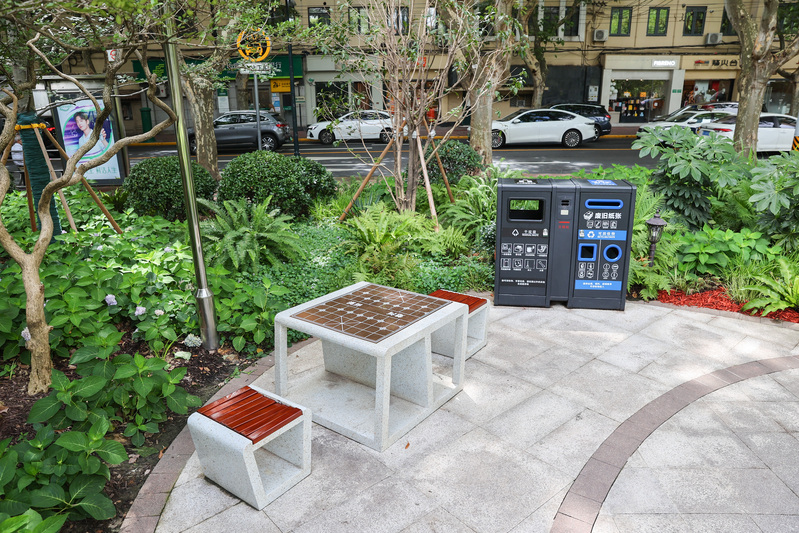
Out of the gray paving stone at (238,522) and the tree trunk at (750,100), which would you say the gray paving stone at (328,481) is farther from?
the tree trunk at (750,100)

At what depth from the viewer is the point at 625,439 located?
408cm

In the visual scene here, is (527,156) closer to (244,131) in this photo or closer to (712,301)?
(244,131)

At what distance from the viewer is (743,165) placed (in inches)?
338

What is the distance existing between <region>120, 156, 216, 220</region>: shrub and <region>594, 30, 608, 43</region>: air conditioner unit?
28620 millimetres

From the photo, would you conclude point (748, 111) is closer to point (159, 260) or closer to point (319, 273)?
point (319, 273)

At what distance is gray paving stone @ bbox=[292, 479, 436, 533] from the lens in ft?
10.7

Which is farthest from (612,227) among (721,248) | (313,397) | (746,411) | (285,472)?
(285,472)

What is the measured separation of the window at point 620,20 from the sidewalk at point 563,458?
1216 inches

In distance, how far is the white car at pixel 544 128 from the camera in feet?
74.4

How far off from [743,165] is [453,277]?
497 centimetres

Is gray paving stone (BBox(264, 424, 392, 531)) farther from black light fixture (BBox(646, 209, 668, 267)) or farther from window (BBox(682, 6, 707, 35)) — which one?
window (BBox(682, 6, 707, 35))

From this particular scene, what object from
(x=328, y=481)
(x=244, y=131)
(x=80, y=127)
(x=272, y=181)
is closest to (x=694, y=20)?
(x=244, y=131)

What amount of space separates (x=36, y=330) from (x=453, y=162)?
7.38 metres

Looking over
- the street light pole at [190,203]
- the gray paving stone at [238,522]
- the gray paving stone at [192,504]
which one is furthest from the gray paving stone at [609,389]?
the street light pole at [190,203]
